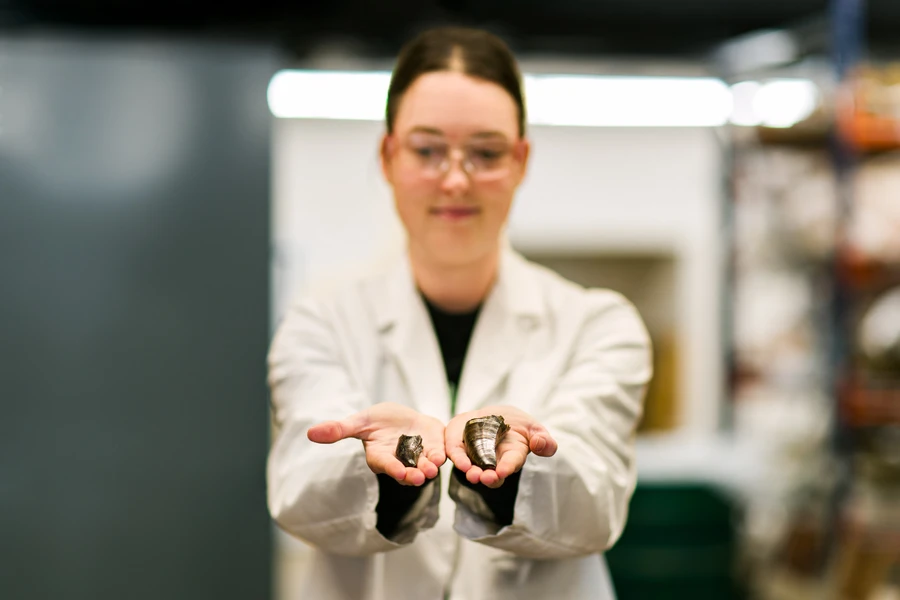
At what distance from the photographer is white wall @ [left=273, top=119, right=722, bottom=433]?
189 inches

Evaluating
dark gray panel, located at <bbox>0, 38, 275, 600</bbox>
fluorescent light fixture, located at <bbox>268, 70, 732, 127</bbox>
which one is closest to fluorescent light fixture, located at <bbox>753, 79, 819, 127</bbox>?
fluorescent light fixture, located at <bbox>268, 70, 732, 127</bbox>

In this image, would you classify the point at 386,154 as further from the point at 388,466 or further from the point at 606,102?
the point at 606,102

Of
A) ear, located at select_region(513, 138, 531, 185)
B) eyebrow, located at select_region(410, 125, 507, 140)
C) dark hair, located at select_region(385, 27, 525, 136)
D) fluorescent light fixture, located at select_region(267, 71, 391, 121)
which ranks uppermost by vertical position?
fluorescent light fixture, located at select_region(267, 71, 391, 121)

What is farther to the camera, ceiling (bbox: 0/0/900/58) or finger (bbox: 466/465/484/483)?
ceiling (bbox: 0/0/900/58)

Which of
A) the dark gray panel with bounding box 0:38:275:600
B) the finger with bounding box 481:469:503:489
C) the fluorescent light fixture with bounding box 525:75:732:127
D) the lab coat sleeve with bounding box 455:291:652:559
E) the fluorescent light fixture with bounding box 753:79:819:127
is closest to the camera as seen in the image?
the finger with bounding box 481:469:503:489

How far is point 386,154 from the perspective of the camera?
1.10 meters

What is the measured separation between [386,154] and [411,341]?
24cm

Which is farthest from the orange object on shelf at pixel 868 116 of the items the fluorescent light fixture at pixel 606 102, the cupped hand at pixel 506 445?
the cupped hand at pixel 506 445

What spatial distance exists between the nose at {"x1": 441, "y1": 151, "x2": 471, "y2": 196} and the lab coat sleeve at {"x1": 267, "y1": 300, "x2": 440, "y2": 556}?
25 cm

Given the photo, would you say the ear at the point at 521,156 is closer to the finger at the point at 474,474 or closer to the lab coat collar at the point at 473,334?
the lab coat collar at the point at 473,334

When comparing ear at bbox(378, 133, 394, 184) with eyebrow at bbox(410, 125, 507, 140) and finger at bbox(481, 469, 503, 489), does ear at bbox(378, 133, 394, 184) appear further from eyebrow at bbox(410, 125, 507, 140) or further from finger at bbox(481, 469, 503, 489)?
finger at bbox(481, 469, 503, 489)

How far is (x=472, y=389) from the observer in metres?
1.08

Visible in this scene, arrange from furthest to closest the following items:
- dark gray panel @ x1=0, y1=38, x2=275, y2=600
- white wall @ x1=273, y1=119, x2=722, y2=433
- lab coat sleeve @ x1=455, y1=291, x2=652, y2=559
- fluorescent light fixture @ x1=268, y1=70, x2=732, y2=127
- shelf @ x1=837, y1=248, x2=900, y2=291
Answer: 1. white wall @ x1=273, y1=119, x2=722, y2=433
2. fluorescent light fixture @ x1=268, y1=70, x2=732, y2=127
3. shelf @ x1=837, y1=248, x2=900, y2=291
4. dark gray panel @ x1=0, y1=38, x2=275, y2=600
5. lab coat sleeve @ x1=455, y1=291, x2=652, y2=559

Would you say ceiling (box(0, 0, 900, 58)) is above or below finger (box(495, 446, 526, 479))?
above
